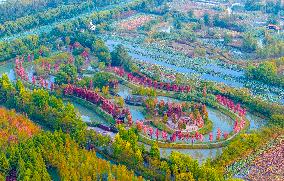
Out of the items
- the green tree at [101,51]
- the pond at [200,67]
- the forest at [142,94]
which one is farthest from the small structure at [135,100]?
the green tree at [101,51]

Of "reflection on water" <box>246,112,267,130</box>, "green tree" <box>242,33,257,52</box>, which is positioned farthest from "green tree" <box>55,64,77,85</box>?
"green tree" <box>242,33,257,52</box>

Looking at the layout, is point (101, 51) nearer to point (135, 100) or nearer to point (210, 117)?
point (135, 100)

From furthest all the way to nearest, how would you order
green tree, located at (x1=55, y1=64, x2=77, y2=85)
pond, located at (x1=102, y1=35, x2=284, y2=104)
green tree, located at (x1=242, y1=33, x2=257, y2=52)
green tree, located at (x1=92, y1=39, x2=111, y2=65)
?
green tree, located at (x1=242, y1=33, x2=257, y2=52)
green tree, located at (x1=92, y1=39, x2=111, y2=65)
pond, located at (x1=102, y1=35, x2=284, y2=104)
green tree, located at (x1=55, y1=64, x2=77, y2=85)

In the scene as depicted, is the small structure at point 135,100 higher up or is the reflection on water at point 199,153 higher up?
the small structure at point 135,100

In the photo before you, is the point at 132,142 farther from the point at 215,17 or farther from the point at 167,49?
the point at 215,17

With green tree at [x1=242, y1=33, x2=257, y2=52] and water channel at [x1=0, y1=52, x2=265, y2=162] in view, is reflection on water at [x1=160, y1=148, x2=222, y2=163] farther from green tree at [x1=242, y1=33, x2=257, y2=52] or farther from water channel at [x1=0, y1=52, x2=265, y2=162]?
green tree at [x1=242, y1=33, x2=257, y2=52]

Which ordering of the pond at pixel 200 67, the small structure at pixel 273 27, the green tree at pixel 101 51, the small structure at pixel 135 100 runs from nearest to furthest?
the small structure at pixel 135 100 → the pond at pixel 200 67 → the green tree at pixel 101 51 → the small structure at pixel 273 27

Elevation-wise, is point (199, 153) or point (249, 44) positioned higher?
point (249, 44)

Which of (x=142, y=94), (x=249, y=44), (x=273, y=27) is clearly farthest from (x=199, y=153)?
(x=273, y=27)

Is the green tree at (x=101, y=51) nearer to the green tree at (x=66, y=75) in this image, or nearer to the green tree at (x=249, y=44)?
the green tree at (x=66, y=75)

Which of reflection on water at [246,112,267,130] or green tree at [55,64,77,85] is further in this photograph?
green tree at [55,64,77,85]

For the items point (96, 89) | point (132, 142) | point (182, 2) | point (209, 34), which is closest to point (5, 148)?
point (132, 142)
